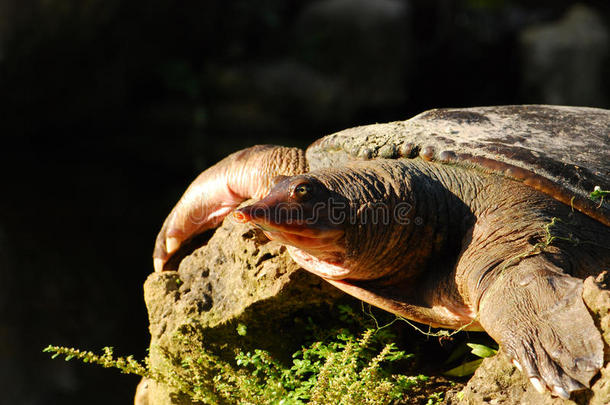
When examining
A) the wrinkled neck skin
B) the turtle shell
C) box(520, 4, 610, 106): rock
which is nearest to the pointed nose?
the wrinkled neck skin

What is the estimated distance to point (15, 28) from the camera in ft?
27.2

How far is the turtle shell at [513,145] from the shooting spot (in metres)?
2.50

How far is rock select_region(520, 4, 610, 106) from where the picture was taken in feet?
35.2

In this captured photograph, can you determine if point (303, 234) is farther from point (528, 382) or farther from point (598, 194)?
point (598, 194)

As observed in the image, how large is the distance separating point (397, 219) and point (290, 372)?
78cm

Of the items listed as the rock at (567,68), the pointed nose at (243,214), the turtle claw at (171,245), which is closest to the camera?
the pointed nose at (243,214)

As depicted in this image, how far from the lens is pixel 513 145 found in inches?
104

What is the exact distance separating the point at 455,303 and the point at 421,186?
476 millimetres

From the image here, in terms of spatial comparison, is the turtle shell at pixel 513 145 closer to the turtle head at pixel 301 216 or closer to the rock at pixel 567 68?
the turtle head at pixel 301 216

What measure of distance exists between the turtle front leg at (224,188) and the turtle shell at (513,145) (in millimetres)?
168

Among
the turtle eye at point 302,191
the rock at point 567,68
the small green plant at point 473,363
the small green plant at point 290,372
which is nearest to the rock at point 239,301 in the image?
the small green plant at point 290,372

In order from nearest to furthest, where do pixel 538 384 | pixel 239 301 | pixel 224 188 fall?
pixel 538 384
pixel 239 301
pixel 224 188

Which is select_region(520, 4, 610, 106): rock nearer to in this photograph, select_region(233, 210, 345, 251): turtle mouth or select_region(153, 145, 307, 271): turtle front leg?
select_region(153, 145, 307, 271): turtle front leg

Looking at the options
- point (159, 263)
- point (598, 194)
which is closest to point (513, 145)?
point (598, 194)
